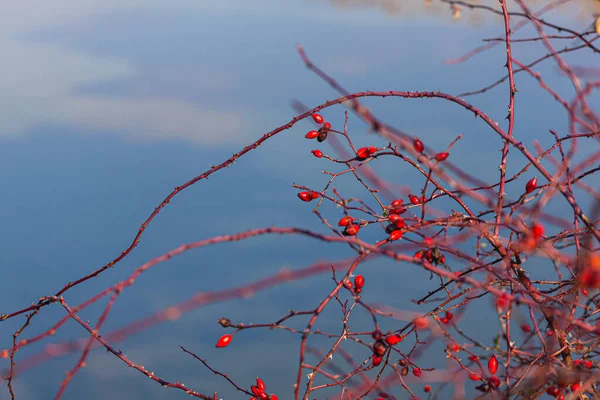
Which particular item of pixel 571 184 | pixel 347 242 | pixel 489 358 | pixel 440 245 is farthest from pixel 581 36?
pixel 347 242

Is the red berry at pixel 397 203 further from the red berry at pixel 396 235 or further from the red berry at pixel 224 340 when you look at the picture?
the red berry at pixel 224 340

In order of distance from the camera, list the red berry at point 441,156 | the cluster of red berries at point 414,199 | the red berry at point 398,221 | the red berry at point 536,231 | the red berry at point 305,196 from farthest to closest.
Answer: the red berry at point 305,196
the cluster of red berries at point 414,199
the red berry at point 398,221
the red berry at point 441,156
the red berry at point 536,231

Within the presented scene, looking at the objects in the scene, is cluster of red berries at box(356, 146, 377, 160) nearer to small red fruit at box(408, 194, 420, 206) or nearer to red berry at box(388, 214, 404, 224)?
small red fruit at box(408, 194, 420, 206)

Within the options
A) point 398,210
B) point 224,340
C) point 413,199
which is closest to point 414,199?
point 413,199

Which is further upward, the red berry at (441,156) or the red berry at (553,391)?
the red berry at (441,156)

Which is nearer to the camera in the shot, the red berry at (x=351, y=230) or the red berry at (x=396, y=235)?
the red berry at (x=396, y=235)

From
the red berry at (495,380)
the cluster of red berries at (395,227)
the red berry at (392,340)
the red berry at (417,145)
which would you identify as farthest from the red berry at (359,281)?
the red berry at (417,145)


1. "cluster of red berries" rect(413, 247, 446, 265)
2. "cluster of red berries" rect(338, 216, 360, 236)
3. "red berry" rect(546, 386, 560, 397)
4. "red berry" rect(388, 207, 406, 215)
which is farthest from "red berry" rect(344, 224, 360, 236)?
"red berry" rect(546, 386, 560, 397)

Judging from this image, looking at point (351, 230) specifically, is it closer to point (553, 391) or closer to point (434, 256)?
point (434, 256)

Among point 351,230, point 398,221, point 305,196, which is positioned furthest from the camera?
point 305,196

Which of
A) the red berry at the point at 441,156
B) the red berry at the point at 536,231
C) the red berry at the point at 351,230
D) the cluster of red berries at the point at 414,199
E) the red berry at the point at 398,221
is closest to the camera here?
the red berry at the point at 536,231

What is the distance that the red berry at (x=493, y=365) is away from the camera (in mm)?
1734

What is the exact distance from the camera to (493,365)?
1.74 m

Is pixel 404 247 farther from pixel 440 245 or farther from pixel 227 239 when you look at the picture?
pixel 227 239
